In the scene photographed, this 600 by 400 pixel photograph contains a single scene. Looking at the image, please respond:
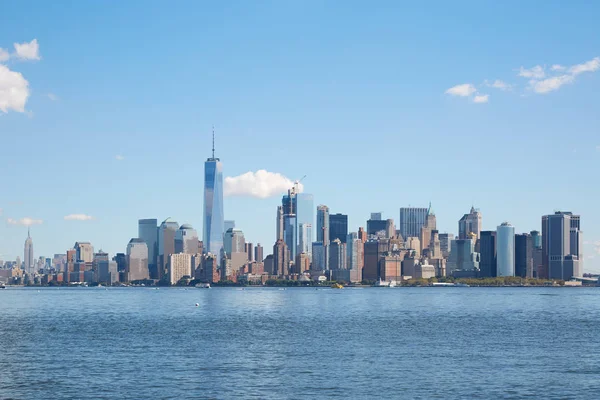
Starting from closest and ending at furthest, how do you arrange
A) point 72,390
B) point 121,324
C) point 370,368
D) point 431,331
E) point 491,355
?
point 72,390 < point 370,368 < point 491,355 < point 431,331 < point 121,324

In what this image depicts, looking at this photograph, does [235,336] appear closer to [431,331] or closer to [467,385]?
[431,331]

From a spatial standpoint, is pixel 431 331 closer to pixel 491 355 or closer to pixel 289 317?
pixel 491 355

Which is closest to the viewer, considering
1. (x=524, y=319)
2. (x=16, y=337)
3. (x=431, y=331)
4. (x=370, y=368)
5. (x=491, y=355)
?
(x=370, y=368)

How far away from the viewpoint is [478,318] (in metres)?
145

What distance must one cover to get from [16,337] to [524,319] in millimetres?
82945

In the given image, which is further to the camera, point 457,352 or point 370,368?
point 457,352

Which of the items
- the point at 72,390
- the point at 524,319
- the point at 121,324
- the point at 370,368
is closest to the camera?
the point at 72,390

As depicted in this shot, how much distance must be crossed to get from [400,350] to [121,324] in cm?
5788

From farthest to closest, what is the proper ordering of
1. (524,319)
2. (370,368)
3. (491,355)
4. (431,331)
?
(524,319), (431,331), (491,355), (370,368)

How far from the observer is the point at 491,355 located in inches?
3322

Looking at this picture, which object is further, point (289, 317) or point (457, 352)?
point (289, 317)

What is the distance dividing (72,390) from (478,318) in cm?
9486

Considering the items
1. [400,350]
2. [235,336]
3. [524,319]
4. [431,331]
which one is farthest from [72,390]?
[524,319]

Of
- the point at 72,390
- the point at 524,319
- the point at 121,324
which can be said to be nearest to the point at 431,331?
the point at 524,319
